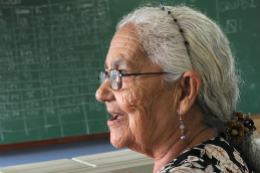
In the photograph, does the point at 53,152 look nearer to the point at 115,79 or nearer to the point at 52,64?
the point at 52,64

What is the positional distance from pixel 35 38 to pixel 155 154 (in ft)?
10.4

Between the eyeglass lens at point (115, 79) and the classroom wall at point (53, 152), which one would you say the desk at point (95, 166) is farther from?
the classroom wall at point (53, 152)

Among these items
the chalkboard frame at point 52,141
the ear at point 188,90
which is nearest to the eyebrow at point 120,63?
the ear at point 188,90

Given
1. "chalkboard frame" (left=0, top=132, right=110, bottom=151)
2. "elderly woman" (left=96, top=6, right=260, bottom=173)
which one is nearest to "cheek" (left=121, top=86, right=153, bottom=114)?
"elderly woman" (left=96, top=6, right=260, bottom=173)

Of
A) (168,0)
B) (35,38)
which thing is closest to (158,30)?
(35,38)

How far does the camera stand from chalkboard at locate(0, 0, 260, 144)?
3854 millimetres

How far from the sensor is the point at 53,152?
4066 mm

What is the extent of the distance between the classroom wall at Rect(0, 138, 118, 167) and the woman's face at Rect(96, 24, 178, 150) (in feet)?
9.89

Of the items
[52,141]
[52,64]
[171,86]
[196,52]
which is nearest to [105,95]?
[171,86]

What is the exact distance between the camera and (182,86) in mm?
988

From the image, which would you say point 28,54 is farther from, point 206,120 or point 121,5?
point 206,120

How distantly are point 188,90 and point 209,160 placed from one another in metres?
0.22

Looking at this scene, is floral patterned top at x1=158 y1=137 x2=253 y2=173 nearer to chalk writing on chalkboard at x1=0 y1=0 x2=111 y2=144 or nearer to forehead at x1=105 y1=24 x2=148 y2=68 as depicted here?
forehead at x1=105 y1=24 x2=148 y2=68

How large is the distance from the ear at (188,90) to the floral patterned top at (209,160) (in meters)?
0.12
